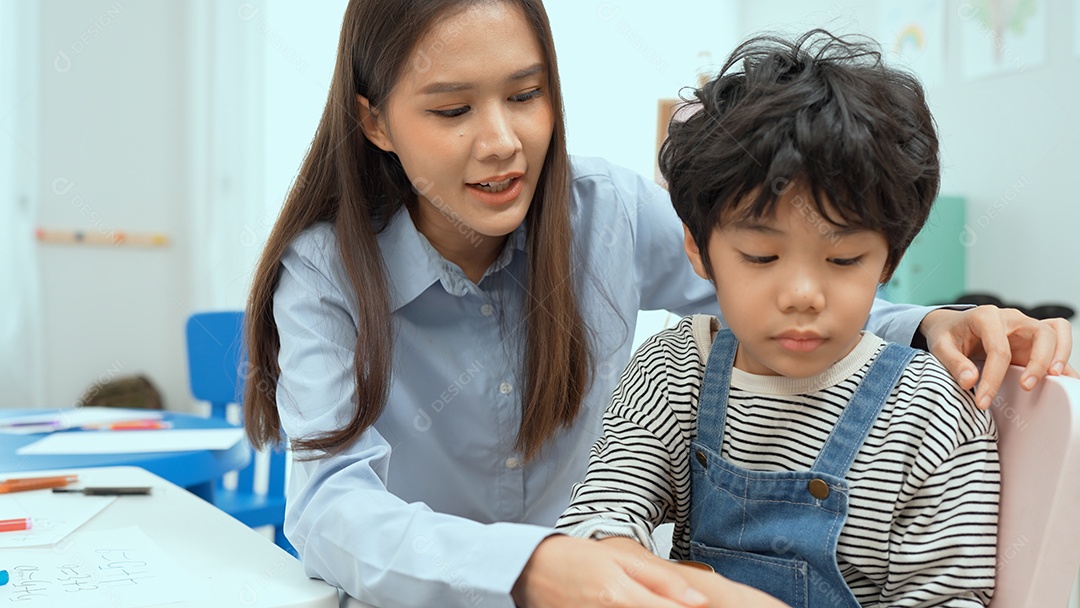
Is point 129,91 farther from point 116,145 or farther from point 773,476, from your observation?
point 773,476

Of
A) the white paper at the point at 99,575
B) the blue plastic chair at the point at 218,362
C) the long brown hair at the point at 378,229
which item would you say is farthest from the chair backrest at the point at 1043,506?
the blue plastic chair at the point at 218,362

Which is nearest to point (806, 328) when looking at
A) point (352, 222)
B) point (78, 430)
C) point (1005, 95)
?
point (352, 222)

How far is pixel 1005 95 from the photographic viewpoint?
2.93 meters

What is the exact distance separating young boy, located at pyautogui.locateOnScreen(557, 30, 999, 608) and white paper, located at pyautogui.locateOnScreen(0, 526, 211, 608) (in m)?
0.34

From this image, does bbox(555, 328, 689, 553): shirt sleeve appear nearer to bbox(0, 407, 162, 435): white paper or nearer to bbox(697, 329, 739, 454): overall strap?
bbox(697, 329, 739, 454): overall strap

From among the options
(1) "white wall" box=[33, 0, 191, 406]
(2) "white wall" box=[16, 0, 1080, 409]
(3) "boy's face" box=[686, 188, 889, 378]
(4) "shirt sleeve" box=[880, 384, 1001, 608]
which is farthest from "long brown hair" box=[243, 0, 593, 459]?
(1) "white wall" box=[33, 0, 191, 406]

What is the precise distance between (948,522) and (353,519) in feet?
1.53

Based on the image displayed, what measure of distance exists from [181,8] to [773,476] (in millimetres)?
3667

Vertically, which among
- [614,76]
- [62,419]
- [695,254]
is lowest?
[62,419]

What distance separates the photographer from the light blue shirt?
92 centimetres

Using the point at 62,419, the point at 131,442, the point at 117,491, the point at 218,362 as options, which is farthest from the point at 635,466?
the point at 218,362

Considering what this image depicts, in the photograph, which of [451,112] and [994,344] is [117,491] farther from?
[994,344]

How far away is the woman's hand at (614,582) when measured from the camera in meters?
0.64

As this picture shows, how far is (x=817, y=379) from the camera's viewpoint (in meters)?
0.80
